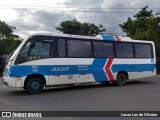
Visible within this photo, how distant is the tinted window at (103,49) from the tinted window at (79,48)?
50 cm

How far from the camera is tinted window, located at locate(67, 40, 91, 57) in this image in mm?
15344

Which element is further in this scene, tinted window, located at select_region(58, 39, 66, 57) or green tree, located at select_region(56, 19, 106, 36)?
green tree, located at select_region(56, 19, 106, 36)

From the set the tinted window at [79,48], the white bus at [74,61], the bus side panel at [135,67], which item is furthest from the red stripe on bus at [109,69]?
the tinted window at [79,48]

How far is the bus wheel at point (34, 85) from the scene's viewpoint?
13562 mm

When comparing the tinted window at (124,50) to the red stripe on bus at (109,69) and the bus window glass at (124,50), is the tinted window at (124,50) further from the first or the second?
the red stripe on bus at (109,69)

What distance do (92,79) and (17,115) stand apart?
8.00 metres

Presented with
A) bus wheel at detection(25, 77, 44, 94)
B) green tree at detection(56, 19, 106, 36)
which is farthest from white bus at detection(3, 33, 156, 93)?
green tree at detection(56, 19, 106, 36)

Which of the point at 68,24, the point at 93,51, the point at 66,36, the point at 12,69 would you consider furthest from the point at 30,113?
the point at 68,24

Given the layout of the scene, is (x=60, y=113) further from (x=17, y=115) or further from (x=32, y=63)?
(x=32, y=63)

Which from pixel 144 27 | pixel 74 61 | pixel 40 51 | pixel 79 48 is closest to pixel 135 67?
pixel 79 48

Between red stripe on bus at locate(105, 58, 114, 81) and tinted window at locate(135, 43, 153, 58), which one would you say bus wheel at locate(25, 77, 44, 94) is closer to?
red stripe on bus at locate(105, 58, 114, 81)

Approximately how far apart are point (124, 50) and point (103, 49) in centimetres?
171

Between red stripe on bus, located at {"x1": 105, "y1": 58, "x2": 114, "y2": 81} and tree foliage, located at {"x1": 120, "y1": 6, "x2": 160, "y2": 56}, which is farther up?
tree foliage, located at {"x1": 120, "y1": 6, "x2": 160, "y2": 56}

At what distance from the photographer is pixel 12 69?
13.1 metres
